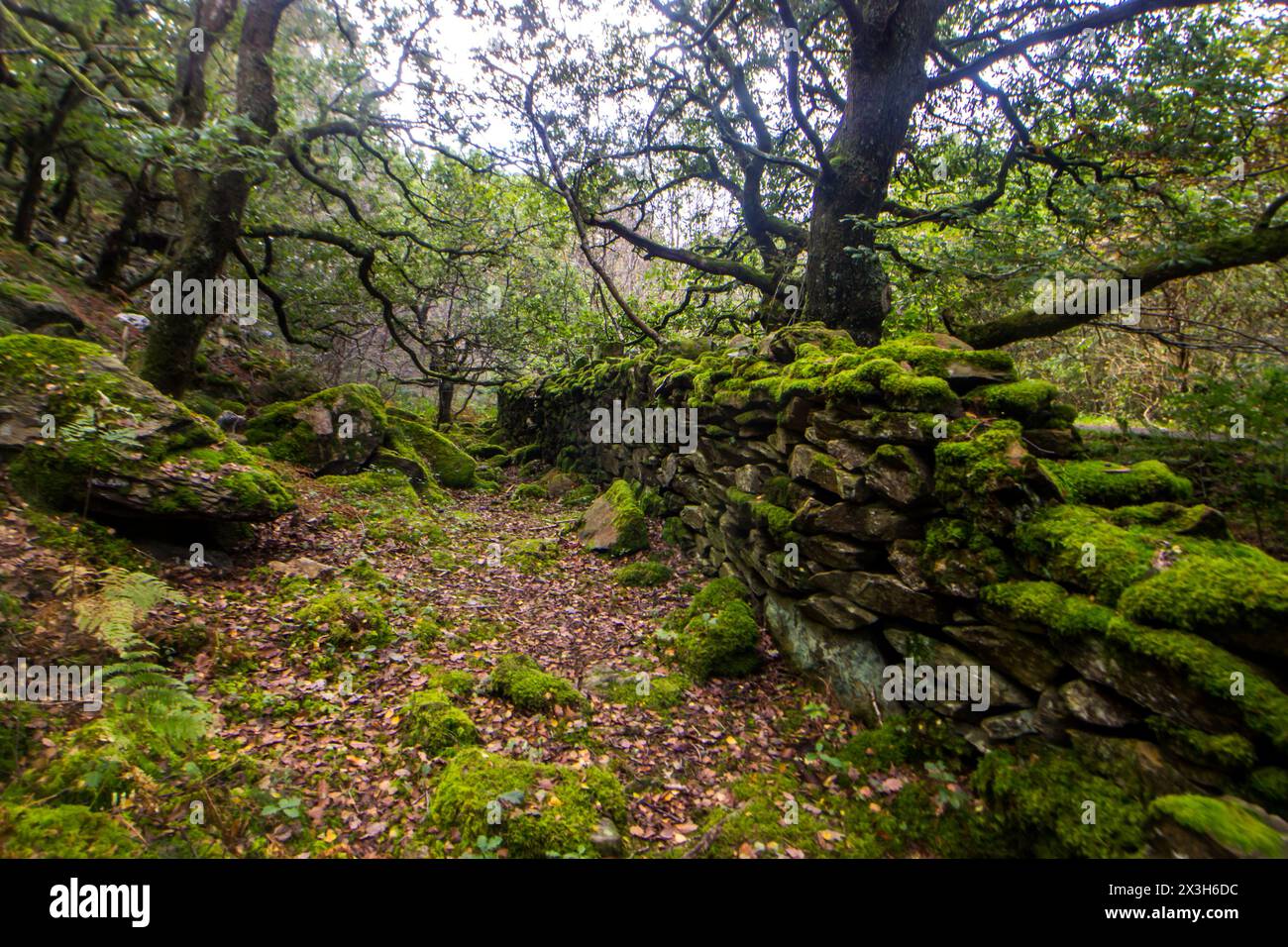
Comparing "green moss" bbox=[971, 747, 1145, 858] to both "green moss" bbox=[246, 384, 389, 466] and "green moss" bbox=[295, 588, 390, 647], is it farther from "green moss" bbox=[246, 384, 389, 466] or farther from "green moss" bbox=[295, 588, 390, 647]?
"green moss" bbox=[246, 384, 389, 466]

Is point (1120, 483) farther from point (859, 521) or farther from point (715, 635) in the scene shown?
point (715, 635)

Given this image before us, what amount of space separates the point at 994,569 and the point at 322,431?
1034 centimetres

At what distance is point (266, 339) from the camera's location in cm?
1548

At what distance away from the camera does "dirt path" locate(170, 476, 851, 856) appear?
10.8ft

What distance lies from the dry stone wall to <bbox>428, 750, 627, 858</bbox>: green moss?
7.15 feet

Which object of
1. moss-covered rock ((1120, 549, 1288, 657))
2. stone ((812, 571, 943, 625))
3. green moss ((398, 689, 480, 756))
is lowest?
green moss ((398, 689, 480, 756))

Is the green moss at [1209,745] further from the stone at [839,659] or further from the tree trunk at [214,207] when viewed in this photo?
the tree trunk at [214,207]

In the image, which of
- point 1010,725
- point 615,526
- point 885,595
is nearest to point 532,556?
point 615,526

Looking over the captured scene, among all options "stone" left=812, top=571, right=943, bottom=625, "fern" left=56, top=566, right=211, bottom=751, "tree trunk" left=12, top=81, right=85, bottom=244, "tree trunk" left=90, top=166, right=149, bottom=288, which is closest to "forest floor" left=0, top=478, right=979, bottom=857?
"fern" left=56, top=566, right=211, bottom=751

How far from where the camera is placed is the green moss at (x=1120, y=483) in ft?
10.8

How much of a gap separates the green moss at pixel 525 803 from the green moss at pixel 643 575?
12.0 feet

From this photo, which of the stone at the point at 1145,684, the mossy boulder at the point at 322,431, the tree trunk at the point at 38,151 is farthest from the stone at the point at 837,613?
the tree trunk at the point at 38,151

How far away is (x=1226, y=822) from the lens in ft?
6.76

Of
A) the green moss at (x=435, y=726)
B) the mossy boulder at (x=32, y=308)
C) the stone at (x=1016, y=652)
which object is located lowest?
the green moss at (x=435, y=726)
